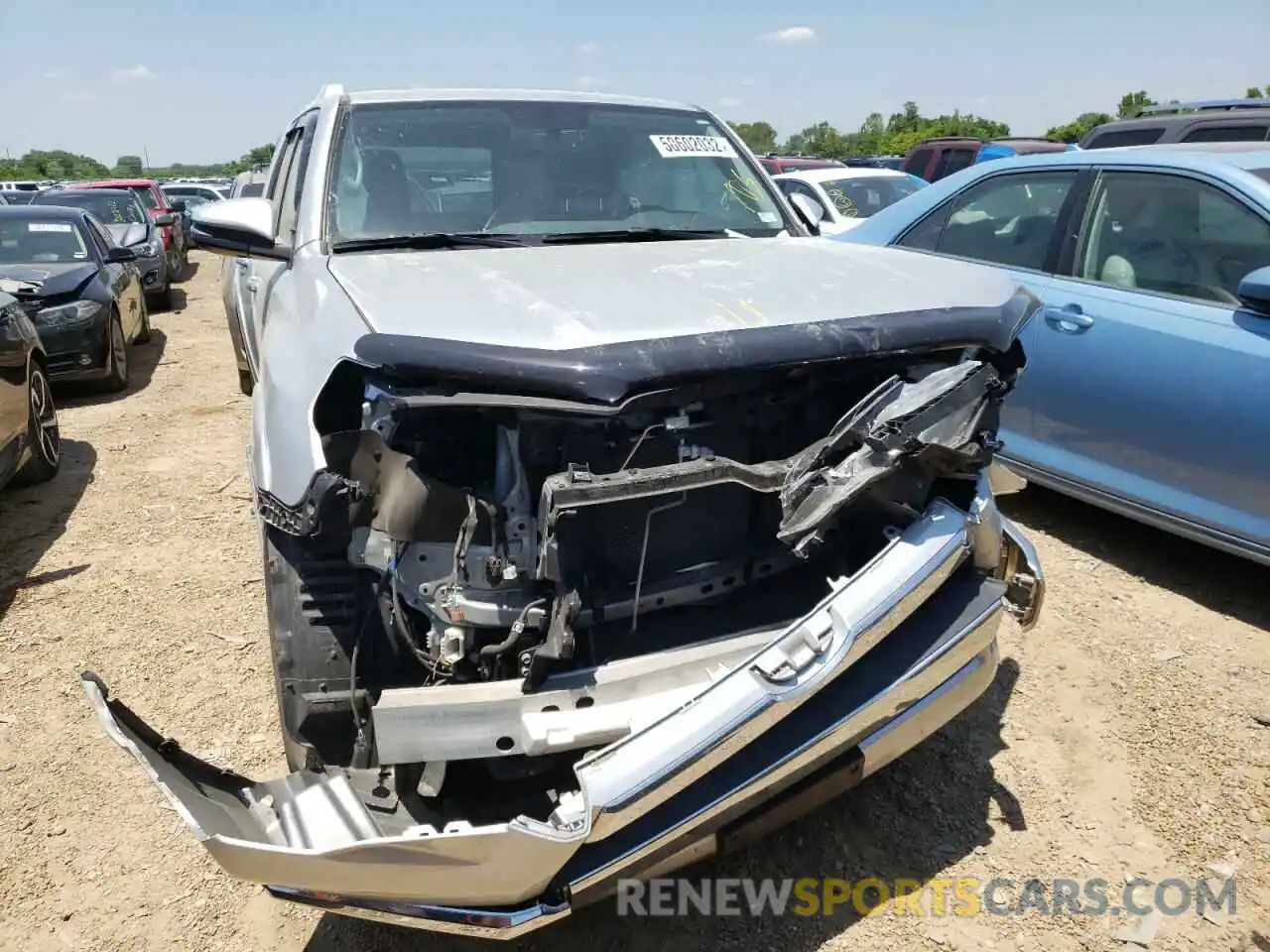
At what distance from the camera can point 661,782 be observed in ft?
5.62

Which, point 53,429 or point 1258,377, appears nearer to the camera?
point 1258,377

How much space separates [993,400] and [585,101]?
2229 millimetres

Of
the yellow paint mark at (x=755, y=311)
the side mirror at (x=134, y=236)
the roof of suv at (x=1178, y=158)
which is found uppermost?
the roof of suv at (x=1178, y=158)

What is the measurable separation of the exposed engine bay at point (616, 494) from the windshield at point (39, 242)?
23.7 ft

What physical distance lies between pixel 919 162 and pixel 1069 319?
40.5 ft

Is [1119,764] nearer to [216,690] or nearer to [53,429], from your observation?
Answer: [216,690]

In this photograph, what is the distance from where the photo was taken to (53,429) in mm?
5363

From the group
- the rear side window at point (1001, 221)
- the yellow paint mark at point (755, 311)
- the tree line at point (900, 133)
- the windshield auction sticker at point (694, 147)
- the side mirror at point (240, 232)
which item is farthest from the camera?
the tree line at point (900, 133)

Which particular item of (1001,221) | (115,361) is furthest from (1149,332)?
(115,361)

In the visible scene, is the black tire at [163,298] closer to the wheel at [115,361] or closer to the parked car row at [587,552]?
the wheel at [115,361]

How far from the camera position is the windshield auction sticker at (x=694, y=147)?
3.57 meters

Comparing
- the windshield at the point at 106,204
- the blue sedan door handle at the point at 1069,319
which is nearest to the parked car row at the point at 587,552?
the blue sedan door handle at the point at 1069,319

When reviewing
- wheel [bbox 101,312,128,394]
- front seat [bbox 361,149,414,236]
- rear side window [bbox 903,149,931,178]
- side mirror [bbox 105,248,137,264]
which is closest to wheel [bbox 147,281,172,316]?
side mirror [bbox 105,248,137,264]

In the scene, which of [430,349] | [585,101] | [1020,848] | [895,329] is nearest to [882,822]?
[1020,848]
